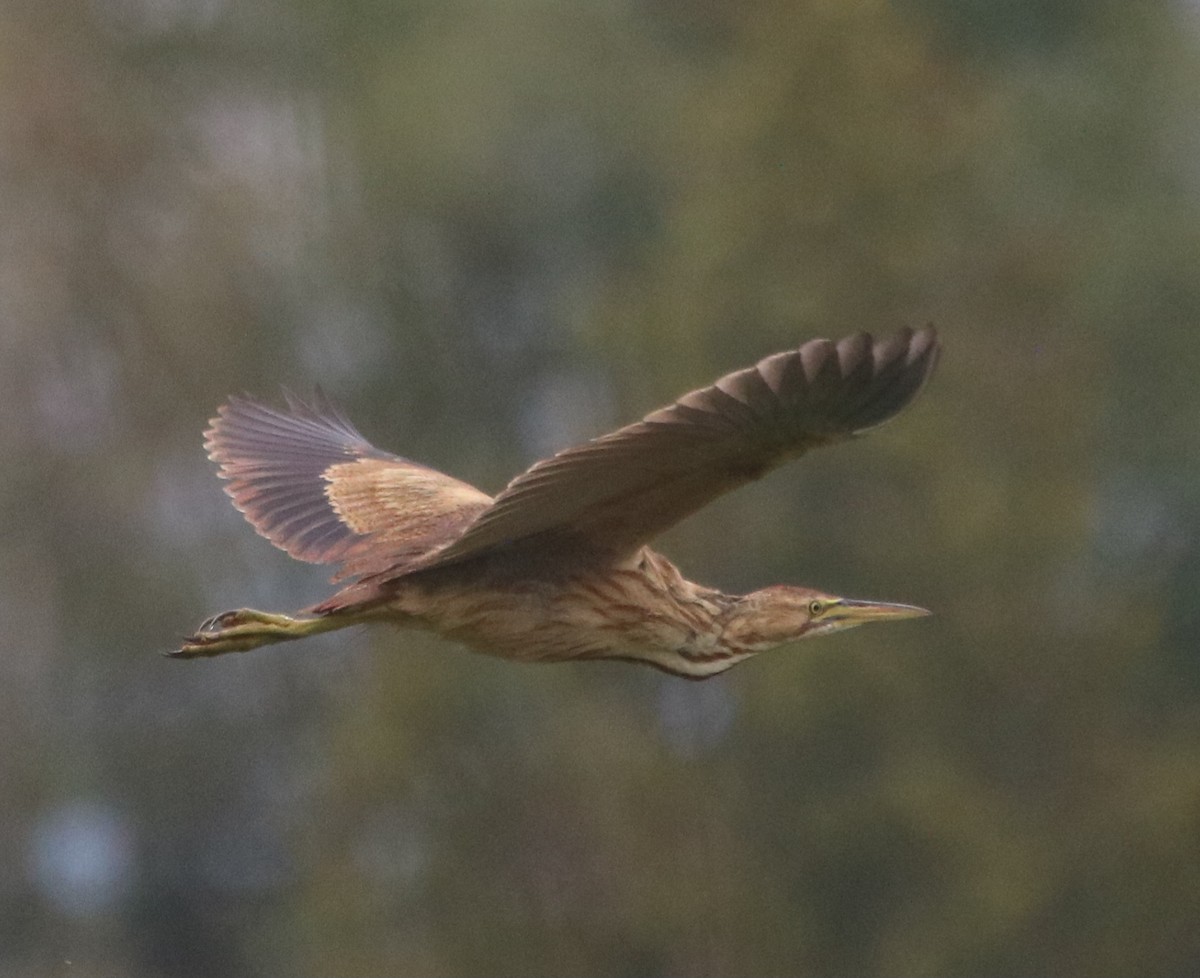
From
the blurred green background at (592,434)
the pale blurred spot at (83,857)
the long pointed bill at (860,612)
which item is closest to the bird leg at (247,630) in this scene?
the long pointed bill at (860,612)

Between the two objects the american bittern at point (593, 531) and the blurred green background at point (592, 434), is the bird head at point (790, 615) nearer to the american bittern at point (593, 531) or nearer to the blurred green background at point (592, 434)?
the american bittern at point (593, 531)

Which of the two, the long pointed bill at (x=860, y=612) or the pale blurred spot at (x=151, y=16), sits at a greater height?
the pale blurred spot at (x=151, y=16)

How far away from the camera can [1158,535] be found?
1398cm

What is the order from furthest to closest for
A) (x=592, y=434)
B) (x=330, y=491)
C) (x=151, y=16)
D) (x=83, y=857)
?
(x=151, y=16), (x=83, y=857), (x=592, y=434), (x=330, y=491)

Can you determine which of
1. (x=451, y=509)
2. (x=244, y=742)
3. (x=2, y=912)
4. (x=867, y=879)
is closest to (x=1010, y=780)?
(x=867, y=879)

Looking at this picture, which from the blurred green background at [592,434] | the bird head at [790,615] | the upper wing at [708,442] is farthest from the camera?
the blurred green background at [592,434]

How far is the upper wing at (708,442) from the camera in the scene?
345cm

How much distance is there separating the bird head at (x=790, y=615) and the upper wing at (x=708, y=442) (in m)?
0.27

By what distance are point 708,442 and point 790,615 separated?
65 centimetres

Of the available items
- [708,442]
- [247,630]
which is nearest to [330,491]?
[247,630]

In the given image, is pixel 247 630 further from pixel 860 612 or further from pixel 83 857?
pixel 83 857

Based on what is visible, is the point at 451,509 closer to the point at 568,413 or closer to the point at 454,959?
the point at 454,959

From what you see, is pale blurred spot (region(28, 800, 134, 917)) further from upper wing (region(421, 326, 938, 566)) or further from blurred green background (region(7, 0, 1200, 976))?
upper wing (region(421, 326, 938, 566))

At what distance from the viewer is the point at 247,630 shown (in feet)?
13.3
